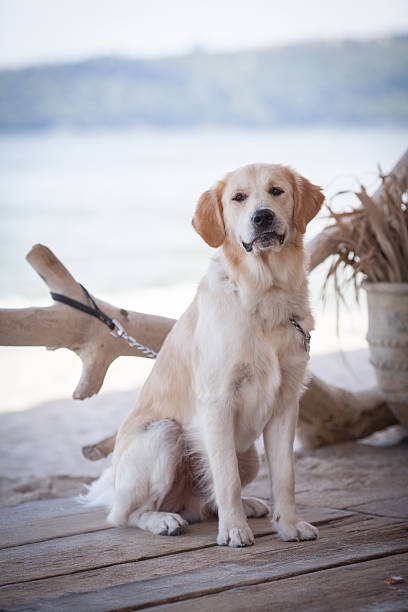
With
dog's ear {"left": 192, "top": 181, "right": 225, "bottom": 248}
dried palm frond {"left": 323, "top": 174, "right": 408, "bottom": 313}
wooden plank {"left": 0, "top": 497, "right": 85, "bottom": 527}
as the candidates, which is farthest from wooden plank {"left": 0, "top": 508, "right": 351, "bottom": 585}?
dried palm frond {"left": 323, "top": 174, "right": 408, "bottom": 313}

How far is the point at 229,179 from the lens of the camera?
90.5 inches

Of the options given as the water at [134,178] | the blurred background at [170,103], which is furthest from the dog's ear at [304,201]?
the blurred background at [170,103]

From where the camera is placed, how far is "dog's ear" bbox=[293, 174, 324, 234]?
2.28 meters

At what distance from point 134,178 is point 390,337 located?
14.9m

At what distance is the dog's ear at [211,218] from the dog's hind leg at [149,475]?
0.69 meters

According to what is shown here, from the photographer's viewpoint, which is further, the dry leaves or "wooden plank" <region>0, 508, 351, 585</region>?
the dry leaves

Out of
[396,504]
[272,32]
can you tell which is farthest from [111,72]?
[396,504]

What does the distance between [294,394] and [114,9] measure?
1683 centimetres

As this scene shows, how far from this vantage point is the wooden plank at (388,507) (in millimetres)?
2271

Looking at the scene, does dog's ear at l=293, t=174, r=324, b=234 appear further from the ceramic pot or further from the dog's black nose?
the ceramic pot

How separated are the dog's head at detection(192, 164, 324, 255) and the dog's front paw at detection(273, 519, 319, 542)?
3.03ft

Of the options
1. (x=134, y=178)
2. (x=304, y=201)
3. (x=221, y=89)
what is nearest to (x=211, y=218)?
(x=304, y=201)

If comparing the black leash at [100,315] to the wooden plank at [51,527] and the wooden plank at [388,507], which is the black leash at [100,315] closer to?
the wooden plank at [51,527]

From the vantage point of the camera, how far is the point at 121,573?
5.69ft
